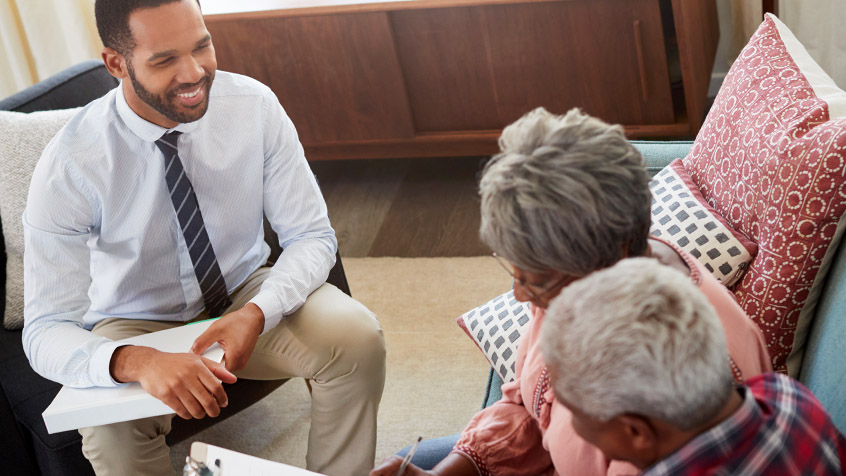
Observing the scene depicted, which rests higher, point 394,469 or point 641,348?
point 641,348

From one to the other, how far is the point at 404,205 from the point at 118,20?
56.5 inches

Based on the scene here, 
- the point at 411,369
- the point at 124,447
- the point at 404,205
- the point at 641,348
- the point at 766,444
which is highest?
the point at 641,348

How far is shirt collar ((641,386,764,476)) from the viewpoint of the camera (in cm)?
83

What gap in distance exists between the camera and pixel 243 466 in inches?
45.8

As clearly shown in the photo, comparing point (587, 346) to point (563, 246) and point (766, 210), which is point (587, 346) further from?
point (766, 210)

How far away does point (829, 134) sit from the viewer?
3.84 ft

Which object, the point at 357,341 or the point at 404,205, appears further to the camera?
the point at 404,205

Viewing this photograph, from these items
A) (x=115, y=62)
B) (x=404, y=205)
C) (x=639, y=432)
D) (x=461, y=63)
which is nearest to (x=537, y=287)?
(x=639, y=432)

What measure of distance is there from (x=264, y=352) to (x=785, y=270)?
98cm

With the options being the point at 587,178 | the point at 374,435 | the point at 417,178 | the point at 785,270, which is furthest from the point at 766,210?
the point at 417,178

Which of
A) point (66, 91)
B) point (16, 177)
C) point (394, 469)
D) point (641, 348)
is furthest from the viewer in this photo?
point (66, 91)

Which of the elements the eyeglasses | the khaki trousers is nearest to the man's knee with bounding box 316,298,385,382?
the khaki trousers

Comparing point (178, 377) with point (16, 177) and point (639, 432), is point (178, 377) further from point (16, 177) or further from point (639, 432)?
point (639, 432)

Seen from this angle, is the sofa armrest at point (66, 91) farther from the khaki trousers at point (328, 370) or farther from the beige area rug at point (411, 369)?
the beige area rug at point (411, 369)
